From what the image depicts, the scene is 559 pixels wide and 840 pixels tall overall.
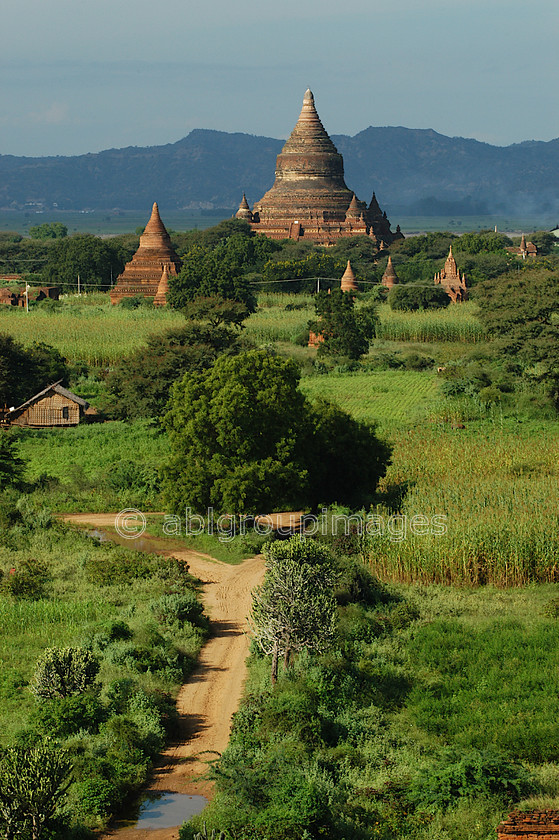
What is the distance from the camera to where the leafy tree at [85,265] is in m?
91.9

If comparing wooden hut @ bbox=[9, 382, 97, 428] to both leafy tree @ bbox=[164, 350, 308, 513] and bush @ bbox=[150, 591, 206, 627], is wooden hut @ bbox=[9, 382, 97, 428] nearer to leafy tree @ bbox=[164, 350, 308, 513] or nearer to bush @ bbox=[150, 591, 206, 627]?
leafy tree @ bbox=[164, 350, 308, 513]

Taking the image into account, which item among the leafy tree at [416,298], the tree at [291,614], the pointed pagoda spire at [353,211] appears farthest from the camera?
the pointed pagoda spire at [353,211]

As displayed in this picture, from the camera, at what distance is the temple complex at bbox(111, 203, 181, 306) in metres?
81.4

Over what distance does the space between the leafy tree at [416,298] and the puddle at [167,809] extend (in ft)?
195

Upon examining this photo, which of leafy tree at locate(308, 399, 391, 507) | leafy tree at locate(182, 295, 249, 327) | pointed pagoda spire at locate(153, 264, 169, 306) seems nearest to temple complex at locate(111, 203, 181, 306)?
pointed pagoda spire at locate(153, 264, 169, 306)

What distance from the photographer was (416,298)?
74.2 meters

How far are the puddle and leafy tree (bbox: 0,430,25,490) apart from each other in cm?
1626

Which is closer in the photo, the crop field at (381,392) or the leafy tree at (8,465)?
the leafy tree at (8,465)

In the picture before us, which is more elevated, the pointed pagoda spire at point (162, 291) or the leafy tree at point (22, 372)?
the pointed pagoda spire at point (162, 291)

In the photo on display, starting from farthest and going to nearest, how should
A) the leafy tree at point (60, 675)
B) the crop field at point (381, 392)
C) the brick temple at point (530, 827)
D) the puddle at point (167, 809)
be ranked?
1. the crop field at point (381, 392)
2. the leafy tree at point (60, 675)
3. the puddle at point (167, 809)
4. the brick temple at point (530, 827)

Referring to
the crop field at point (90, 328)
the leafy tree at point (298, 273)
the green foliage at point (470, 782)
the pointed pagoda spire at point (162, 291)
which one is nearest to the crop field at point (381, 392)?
the crop field at point (90, 328)

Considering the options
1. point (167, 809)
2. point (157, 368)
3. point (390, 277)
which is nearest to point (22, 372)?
point (157, 368)

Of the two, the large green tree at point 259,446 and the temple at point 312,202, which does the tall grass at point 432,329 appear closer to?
the large green tree at point 259,446

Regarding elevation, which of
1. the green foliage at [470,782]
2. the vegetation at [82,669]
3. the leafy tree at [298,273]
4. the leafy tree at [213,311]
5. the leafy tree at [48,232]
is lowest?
the green foliage at [470,782]
